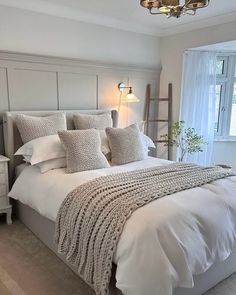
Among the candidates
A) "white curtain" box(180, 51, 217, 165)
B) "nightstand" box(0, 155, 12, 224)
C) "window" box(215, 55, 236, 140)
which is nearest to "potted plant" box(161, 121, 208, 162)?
"white curtain" box(180, 51, 217, 165)

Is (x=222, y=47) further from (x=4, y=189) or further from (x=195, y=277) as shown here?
(x=4, y=189)

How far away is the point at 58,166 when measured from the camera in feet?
8.64

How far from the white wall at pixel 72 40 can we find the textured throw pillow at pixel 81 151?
1277 millimetres

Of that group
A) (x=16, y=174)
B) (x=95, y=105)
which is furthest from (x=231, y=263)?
(x=95, y=105)

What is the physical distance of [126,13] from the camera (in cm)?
341

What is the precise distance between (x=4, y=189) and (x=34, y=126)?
738 millimetres

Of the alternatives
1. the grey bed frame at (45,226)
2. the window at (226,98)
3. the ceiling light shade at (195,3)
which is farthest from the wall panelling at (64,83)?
the ceiling light shade at (195,3)

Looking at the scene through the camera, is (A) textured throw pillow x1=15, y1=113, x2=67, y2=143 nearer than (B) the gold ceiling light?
No

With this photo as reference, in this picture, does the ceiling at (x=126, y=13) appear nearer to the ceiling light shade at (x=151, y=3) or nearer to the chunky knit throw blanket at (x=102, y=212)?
the ceiling light shade at (x=151, y=3)

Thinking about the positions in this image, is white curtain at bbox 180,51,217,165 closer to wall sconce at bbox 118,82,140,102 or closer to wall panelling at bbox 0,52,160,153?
wall panelling at bbox 0,52,160,153

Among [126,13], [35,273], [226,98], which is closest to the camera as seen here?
[35,273]

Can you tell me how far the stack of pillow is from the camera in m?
2.54

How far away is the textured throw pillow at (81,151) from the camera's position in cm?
249

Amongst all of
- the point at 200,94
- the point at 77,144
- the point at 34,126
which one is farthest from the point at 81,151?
the point at 200,94
